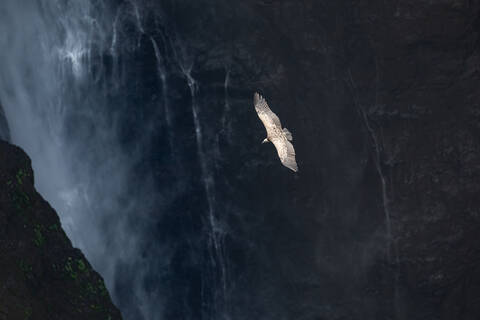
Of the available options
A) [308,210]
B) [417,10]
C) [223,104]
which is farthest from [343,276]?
[417,10]

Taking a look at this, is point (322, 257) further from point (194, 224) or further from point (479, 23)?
point (479, 23)

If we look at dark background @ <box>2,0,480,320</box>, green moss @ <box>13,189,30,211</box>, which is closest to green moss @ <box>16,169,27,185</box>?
green moss @ <box>13,189,30,211</box>

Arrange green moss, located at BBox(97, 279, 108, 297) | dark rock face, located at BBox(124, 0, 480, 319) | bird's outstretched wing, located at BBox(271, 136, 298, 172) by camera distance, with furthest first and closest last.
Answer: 1. dark rock face, located at BBox(124, 0, 480, 319)
2. green moss, located at BBox(97, 279, 108, 297)
3. bird's outstretched wing, located at BBox(271, 136, 298, 172)

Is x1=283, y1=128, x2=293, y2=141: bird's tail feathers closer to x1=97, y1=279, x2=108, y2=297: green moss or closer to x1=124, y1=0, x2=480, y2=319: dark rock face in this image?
x1=124, y1=0, x2=480, y2=319: dark rock face

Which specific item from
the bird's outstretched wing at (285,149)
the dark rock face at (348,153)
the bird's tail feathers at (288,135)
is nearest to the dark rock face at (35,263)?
the dark rock face at (348,153)

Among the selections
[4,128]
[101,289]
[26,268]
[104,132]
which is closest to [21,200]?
[26,268]
